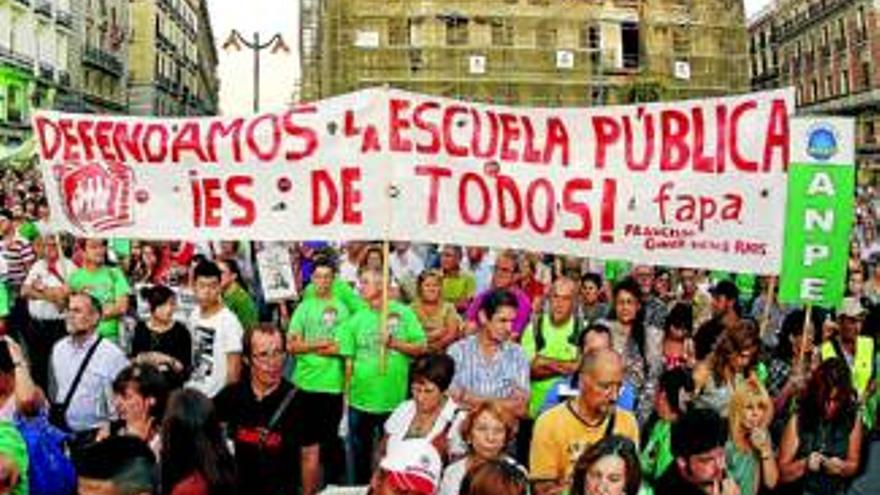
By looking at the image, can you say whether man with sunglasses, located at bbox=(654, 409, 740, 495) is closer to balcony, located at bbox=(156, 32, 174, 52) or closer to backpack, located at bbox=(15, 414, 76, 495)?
backpack, located at bbox=(15, 414, 76, 495)

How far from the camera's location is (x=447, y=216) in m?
6.61

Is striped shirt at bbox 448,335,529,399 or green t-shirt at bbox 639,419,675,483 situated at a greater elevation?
striped shirt at bbox 448,335,529,399

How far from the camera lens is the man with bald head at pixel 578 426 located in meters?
4.68

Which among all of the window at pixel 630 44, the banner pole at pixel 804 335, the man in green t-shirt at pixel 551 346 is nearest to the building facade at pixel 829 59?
the window at pixel 630 44

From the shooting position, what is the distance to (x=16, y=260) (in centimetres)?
1080

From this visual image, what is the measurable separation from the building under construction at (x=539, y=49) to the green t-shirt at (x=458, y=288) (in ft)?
123

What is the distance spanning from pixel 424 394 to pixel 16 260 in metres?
6.70

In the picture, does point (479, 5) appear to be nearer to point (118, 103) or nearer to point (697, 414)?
point (118, 103)

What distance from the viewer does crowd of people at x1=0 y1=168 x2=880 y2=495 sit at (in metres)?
4.11

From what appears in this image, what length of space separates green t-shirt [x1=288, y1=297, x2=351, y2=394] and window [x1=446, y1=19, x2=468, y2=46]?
43.3m

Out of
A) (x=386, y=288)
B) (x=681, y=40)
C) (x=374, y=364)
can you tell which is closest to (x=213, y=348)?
(x=374, y=364)

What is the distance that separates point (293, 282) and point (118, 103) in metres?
60.4

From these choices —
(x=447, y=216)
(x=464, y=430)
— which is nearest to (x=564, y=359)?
(x=447, y=216)

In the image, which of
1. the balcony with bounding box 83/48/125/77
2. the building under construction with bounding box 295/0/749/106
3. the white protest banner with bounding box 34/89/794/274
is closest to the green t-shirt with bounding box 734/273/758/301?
the white protest banner with bounding box 34/89/794/274
